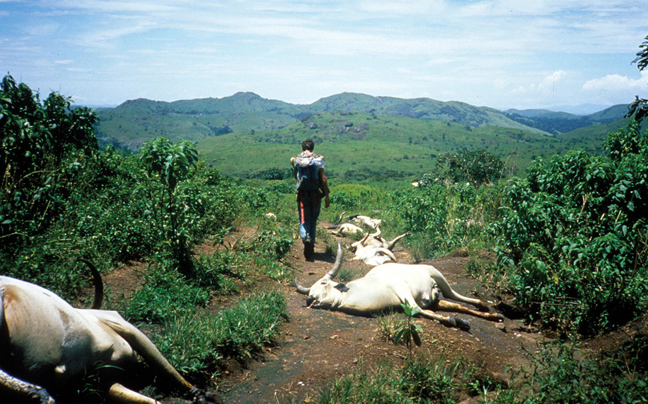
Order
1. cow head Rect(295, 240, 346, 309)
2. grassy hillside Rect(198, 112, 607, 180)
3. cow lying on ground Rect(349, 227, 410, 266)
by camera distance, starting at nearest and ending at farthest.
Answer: cow head Rect(295, 240, 346, 309) → cow lying on ground Rect(349, 227, 410, 266) → grassy hillside Rect(198, 112, 607, 180)

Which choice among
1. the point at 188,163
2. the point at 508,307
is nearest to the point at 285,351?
the point at 188,163

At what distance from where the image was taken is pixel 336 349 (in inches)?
171

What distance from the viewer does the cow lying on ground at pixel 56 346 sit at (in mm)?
2465

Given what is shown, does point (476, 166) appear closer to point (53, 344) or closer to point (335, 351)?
point (335, 351)

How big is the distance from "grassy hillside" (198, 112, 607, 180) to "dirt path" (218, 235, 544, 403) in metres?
50.8

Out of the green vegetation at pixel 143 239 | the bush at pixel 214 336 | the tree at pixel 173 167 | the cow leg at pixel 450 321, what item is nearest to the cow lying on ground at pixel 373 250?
the green vegetation at pixel 143 239

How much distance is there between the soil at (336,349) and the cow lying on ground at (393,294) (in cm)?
13

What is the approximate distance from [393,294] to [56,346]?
3.83 metres

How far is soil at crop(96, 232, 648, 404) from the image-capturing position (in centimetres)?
370

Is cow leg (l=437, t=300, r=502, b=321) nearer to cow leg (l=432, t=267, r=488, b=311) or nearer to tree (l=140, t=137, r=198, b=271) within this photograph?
cow leg (l=432, t=267, r=488, b=311)

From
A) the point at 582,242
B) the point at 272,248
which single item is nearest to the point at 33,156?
the point at 272,248

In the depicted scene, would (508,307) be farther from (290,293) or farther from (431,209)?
(431,209)

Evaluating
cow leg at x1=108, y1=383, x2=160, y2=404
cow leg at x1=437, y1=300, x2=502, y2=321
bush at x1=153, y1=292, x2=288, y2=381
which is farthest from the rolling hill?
cow leg at x1=108, y1=383, x2=160, y2=404

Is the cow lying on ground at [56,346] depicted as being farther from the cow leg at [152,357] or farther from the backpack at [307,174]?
the backpack at [307,174]
